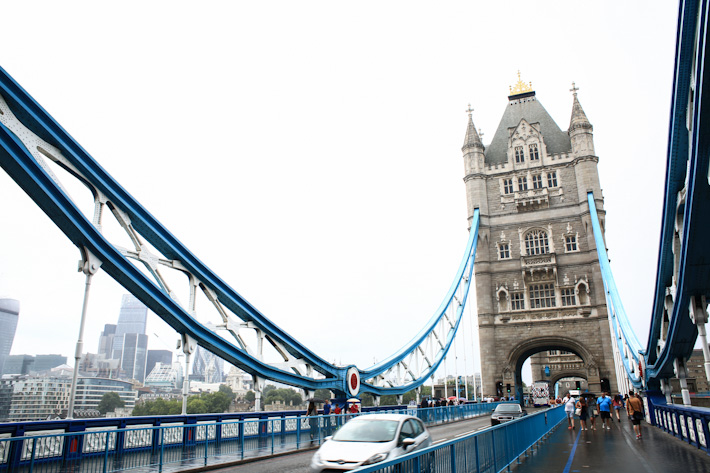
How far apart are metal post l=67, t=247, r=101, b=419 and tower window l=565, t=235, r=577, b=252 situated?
39337 millimetres

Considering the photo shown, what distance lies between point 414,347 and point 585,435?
54.5 feet

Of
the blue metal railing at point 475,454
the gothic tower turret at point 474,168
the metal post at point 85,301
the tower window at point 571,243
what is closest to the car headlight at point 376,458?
the blue metal railing at point 475,454

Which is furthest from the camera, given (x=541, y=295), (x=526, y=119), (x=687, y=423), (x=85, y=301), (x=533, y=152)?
(x=526, y=119)

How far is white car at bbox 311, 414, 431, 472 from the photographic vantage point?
7590mm

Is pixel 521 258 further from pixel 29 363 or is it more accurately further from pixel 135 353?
pixel 29 363

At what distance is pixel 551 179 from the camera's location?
152ft

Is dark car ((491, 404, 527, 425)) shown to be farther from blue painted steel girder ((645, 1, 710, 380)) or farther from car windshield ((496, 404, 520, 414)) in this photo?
blue painted steel girder ((645, 1, 710, 380))

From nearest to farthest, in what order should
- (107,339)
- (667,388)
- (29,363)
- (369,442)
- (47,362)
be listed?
(369,442), (29,363), (47,362), (107,339), (667,388)

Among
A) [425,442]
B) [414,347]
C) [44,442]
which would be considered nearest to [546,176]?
[414,347]

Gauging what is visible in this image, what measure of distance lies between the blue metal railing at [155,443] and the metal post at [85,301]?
2.19 feet

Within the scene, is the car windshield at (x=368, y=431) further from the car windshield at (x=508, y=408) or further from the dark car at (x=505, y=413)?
the car windshield at (x=508, y=408)

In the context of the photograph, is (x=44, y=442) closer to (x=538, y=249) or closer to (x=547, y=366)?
(x=538, y=249)

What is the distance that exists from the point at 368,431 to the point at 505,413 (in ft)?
46.9

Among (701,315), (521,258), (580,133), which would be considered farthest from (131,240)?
(580,133)
